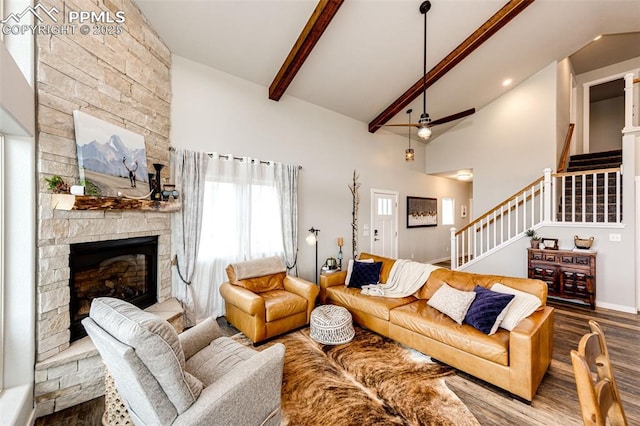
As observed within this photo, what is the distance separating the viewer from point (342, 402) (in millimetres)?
2004

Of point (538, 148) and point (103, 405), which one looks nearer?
point (103, 405)

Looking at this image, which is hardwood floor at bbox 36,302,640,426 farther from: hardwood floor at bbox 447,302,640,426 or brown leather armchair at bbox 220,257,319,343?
brown leather armchair at bbox 220,257,319,343

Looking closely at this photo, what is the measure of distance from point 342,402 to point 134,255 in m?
2.62

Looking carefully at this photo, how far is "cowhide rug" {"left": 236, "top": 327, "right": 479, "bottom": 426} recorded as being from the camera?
73.0 inches

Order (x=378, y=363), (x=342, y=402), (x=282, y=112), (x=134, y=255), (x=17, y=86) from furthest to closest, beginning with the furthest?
(x=282, y=112) → (x=134, y=255) → (x=378, y=363) → (x=342, y=402) → (x=17, y=86)

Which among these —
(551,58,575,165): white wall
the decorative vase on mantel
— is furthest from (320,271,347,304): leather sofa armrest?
(551,58,575,165): white wall

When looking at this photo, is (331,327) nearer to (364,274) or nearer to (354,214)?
(364,274)

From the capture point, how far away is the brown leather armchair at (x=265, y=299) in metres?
2.85

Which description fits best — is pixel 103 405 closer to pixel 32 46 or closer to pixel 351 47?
pixel 32 46

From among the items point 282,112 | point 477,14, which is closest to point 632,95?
point 477,14

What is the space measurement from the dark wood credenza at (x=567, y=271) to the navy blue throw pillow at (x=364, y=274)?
286 centimetres

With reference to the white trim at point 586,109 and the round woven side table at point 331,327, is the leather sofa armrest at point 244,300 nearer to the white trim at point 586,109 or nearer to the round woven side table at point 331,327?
the round woven side table at point 331,327

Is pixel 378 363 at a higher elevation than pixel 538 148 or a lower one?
lower
